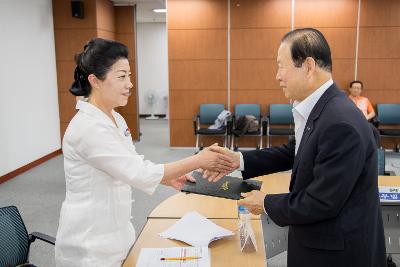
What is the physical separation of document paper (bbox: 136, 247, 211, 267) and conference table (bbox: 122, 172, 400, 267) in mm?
35

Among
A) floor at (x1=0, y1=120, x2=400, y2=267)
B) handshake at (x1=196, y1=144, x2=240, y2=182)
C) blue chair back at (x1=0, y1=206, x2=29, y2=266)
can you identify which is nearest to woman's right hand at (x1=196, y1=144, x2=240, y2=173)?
handshake at (x1=196, y1=144, x2=240, y2=182)

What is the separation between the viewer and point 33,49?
6.92 metres

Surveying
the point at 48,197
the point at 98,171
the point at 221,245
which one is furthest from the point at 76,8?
the point at 221,245

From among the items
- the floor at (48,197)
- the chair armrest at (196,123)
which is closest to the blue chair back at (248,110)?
the chair armrest at (196,123)

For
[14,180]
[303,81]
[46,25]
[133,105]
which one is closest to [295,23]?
[133,105]

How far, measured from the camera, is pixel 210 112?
7.68 meters

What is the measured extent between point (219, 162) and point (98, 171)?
79 centimetres

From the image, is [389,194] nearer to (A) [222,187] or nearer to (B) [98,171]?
(A) [222,187]

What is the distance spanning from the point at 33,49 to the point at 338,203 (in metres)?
6.63

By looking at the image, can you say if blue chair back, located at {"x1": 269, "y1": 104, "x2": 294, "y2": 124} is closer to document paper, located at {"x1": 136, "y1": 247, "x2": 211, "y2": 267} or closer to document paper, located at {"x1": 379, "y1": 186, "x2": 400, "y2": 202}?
document paper, located at {"x1": 379, "y1": 186, "x2": 400, "y2": 202}

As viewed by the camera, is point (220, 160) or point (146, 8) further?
point (146, 8)

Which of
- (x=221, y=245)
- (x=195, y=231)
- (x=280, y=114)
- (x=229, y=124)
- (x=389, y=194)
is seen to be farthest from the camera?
(x=280, y=114)

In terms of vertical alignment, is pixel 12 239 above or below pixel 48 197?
above

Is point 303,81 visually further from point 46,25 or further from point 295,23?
point 46,25
